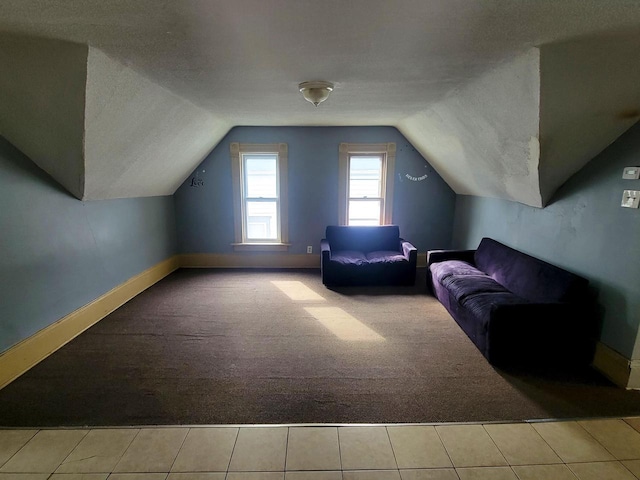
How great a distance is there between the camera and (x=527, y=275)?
2.91 metres

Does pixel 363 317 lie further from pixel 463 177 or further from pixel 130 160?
pixel 130 160

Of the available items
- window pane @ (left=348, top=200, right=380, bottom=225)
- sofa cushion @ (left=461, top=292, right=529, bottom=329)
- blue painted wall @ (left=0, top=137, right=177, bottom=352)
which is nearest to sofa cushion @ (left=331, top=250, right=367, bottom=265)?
window pane @ (left=348, top=200, right=380, bottom=225)

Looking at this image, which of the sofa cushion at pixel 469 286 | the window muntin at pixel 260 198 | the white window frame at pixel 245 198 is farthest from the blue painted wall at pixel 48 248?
the sofa cushion at pixel 469 286

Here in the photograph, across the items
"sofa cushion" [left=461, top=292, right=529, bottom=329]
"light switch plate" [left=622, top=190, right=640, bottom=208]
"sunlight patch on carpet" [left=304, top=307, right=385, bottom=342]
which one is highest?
"light switch plate" [left=622, top=190, right=640, bottom=208]

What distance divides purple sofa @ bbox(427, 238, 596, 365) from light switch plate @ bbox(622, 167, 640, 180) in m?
0.77

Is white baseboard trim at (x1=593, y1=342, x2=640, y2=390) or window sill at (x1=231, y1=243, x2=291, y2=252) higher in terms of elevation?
window sill at (x1=231, y1=243, x2=291, y2=252)

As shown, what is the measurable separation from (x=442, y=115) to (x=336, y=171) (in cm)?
187

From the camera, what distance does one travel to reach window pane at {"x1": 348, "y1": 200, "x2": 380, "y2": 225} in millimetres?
5004

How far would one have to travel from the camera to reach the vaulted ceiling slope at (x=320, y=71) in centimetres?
148

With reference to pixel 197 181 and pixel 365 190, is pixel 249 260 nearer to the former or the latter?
pixel 197 181

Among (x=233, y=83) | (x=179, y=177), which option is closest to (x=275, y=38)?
(x=233, y=83)

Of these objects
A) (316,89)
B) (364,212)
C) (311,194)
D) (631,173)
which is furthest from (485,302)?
(311,194)

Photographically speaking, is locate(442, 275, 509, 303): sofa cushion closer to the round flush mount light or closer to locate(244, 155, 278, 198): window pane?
the round flush mount light

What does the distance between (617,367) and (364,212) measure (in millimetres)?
3384
